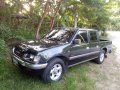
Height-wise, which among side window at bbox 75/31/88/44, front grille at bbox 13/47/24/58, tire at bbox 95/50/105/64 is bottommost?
tire at bbox 95/50/105/64

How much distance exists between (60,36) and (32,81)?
1781 mm

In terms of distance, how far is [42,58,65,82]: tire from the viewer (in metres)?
4.23

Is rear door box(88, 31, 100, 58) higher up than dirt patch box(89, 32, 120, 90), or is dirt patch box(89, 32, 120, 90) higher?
rear door box(88, 31, 100, 58)

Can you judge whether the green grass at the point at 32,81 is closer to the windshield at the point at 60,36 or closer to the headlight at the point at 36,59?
the headlight at the point at 36,59

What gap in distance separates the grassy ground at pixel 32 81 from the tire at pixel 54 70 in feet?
0.53

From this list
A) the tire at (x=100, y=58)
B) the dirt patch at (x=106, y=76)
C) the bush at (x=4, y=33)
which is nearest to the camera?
the dirt patch at (x=106, y=76)

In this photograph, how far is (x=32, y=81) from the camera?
4406 millimetres

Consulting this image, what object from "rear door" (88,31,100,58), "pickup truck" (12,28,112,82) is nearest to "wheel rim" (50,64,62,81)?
"pickup truck" (12,28,112,82)

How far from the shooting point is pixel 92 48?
19.9ft

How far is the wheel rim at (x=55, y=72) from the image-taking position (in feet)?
14.6

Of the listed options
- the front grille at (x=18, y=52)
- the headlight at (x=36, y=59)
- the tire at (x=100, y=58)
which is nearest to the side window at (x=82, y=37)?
the tire at (x=100, y=58)

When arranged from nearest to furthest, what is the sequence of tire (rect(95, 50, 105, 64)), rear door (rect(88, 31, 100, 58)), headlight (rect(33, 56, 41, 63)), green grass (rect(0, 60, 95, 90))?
1. headlight (rect(33, 56, 41, 63))
2. green grass (rect(0, 60, 95, 90))
3. rear door (rect(88, 31, 100, 58))
4. tire (rect(95, 50, 105, 64))

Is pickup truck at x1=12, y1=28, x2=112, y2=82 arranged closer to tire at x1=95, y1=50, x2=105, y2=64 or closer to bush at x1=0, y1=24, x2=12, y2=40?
tire at x1=95, y1=50, x2=105, y2=64

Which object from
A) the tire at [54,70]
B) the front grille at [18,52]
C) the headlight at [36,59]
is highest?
the front grille at [18,52]
